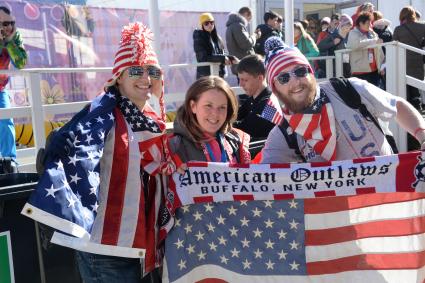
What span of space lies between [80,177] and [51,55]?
7.68 meters

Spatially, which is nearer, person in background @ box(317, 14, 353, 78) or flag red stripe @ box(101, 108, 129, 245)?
flag red stripe @ box(101, 108, 129, 245)

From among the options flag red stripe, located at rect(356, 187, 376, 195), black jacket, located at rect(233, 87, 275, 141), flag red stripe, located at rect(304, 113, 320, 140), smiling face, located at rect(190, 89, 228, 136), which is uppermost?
smiling face, located at rect(190, 89, 228, 136)

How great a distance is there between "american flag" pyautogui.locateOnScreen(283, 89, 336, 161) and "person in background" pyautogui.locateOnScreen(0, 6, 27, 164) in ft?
12.6

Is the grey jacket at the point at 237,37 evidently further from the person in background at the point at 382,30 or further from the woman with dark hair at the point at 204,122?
the woman with dark hair at the point at 204,122

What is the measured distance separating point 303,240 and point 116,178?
1.04 metres

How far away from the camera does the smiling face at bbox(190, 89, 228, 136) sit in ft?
8.42

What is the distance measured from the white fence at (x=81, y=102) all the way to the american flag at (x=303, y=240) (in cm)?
297

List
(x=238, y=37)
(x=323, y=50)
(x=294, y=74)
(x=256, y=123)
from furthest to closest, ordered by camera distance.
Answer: (x=323, y=50)
(x=238, y=37)
(x=256, y=123)
(x=294, y=74)

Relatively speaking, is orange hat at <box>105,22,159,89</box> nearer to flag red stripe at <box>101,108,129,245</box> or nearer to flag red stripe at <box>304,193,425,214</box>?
flag red stripe at <box>101,108,129,245</box>

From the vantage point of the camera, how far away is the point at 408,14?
7734 mm

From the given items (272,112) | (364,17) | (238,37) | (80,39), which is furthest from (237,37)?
(272,112)

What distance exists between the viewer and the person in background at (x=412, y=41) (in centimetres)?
773

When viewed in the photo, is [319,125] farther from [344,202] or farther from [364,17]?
[364,17]

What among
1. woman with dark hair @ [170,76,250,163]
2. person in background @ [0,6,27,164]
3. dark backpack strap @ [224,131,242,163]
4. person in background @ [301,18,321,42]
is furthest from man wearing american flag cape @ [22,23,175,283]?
person in background @ [301,18,321,42]
